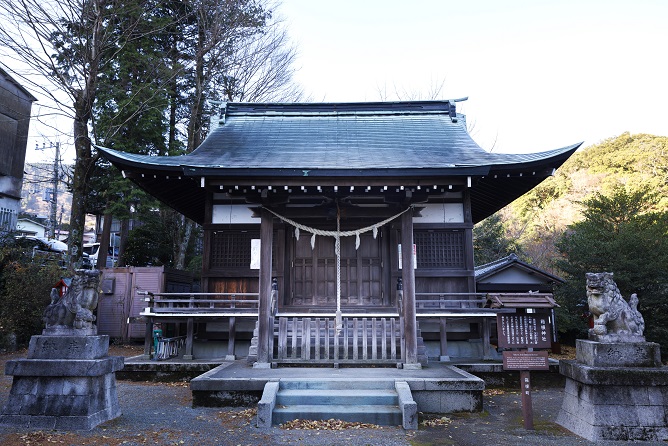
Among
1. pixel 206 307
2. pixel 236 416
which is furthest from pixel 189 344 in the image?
pixel 236 416

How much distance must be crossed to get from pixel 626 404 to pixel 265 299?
6039 millimetres

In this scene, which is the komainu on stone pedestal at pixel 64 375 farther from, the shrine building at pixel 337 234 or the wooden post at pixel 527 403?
the wooden post at pixel 527 403

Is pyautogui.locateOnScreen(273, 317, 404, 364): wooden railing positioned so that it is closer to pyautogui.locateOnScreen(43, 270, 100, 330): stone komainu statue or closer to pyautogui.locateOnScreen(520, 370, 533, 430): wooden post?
pyautogui.locateOnScreen(520, 370, 533, 430): wooden post

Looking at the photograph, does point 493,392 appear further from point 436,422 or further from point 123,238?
point 123,238

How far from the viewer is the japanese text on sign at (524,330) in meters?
6.19

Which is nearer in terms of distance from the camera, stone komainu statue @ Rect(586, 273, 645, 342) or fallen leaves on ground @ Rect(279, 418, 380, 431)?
stone komainu statue @ Rect(586, 273, 645, 342)

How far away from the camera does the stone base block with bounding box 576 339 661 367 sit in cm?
566

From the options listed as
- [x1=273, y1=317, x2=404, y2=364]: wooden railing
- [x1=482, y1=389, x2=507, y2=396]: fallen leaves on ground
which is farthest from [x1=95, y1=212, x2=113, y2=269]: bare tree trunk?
[x1=482, y1=389, x2=507, y2=396]: fallen leaves on ground

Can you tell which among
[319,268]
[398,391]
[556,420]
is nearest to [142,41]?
[319,268]

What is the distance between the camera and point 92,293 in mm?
6215

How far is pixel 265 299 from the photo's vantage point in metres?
8.62

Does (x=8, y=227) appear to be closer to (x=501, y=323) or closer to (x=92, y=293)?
(x=92, y=293)

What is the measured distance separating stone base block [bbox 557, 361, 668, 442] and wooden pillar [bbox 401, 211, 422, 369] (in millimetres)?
3237

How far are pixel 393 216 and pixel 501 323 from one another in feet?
11.8
